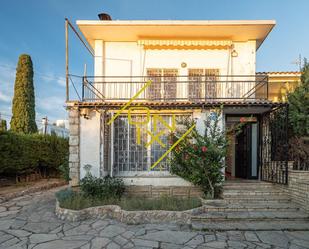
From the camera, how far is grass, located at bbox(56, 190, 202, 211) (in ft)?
23.0

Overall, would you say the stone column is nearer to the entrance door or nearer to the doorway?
the doorway

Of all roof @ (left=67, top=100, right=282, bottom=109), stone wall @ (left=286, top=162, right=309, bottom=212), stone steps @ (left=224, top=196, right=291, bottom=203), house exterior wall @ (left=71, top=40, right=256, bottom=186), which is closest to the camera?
stone wall @ (left=286, top=162, right=309, bottom=212)

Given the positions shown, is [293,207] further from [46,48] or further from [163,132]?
[46,48]

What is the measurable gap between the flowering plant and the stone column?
4002 millimetres

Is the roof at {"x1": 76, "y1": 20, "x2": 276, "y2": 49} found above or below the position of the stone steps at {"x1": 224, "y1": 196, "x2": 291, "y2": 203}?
above

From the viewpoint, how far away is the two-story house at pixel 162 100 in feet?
28.5

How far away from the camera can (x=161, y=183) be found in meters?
8.80

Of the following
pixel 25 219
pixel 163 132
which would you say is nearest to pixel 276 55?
pixel 163 132

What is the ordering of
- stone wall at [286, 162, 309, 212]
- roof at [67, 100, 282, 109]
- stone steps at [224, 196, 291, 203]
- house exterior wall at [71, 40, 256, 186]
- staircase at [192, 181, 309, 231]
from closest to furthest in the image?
staircase at [192, 181, 309, 231]
stone wall at [286, 162, 309, 212]
stone steps at [224, 196, 291, 203]
roof at [67, 100, 282, 109]
house exterior wall at [71, 40, 256, 186]

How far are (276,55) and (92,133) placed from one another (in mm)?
13602

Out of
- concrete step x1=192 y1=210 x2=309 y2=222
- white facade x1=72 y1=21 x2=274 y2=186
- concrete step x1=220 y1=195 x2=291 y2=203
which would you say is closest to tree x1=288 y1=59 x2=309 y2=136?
white facade x1=72 y1=21 x2=274 y2=186

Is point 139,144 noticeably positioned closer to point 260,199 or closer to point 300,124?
point 260,199

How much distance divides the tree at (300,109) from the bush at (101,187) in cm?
836

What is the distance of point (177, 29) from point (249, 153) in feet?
23.7
